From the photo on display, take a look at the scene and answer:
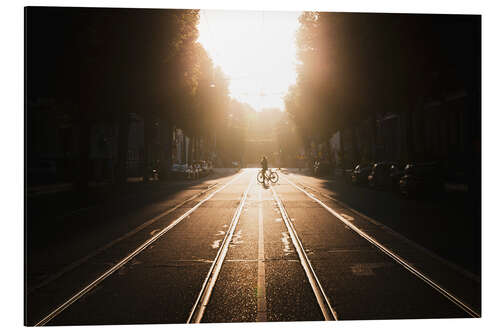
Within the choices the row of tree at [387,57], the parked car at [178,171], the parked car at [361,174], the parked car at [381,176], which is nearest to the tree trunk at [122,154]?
the row of tree at [387,57]

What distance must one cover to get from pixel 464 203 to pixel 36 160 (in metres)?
27.4

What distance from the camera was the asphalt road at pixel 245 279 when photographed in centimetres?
505

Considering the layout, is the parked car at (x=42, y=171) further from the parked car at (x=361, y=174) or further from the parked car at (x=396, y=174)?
the parked car at (x=396, y=174)

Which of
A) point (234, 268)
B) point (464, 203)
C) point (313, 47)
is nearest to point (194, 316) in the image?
point (234, 268)

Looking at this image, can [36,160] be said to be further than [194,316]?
Yes

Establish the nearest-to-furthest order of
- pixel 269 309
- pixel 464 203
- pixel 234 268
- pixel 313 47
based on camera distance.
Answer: pixel 269 309 < pixel 234 268 < pixel 464 203 < pixel 313 47

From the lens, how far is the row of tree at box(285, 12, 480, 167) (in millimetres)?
10555

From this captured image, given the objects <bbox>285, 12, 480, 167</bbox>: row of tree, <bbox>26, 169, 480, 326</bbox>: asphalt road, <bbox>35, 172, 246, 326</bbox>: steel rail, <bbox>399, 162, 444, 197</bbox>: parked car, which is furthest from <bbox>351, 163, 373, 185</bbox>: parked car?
<bbox>35, 172, 246, 326</bbox>: steel rail

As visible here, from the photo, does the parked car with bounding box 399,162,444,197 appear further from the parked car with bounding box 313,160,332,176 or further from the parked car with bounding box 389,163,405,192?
the parked car with bounding box 313,160,332,176

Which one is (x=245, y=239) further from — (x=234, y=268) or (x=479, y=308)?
(x=479, y=308)

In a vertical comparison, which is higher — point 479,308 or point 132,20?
point 132,20

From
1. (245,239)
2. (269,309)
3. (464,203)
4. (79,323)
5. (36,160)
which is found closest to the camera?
(79,323)

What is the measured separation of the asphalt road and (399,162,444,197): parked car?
9.72 meters

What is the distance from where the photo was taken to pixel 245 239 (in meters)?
9.74
